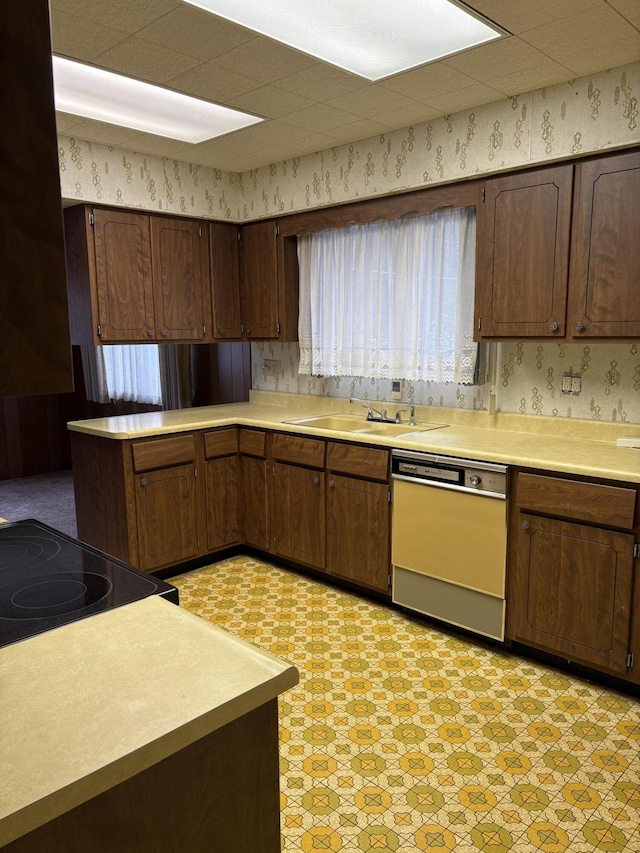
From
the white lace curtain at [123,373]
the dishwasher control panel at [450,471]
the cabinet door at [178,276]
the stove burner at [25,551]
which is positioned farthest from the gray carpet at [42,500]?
the stove burner at [25,551]

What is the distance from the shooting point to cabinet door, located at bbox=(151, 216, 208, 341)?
4188mm

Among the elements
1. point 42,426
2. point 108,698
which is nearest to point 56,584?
point 108,698

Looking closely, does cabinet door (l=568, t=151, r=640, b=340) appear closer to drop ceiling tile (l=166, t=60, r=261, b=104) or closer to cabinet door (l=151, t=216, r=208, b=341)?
drop ceiling tile (l=166, t=60, r=261, b=104)

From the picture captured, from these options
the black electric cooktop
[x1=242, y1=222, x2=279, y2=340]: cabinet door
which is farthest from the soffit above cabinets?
the black electric cooktop

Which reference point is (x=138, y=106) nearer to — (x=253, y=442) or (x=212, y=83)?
(x=212, y=83)

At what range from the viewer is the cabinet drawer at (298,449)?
12.1ft

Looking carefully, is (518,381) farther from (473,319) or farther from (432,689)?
(432,689)

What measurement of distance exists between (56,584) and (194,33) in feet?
6.69

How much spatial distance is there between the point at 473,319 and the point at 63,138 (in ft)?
8.40

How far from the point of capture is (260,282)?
4547 millimetres

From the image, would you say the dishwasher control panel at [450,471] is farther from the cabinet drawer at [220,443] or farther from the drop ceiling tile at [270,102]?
the drop ceiling tile at [270,102]

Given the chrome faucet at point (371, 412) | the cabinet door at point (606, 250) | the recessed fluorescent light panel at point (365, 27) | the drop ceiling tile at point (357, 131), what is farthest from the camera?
the chrome faucet at point (371, 412)

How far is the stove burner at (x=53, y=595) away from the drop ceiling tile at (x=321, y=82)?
224 centimetres

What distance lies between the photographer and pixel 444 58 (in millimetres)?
2602
